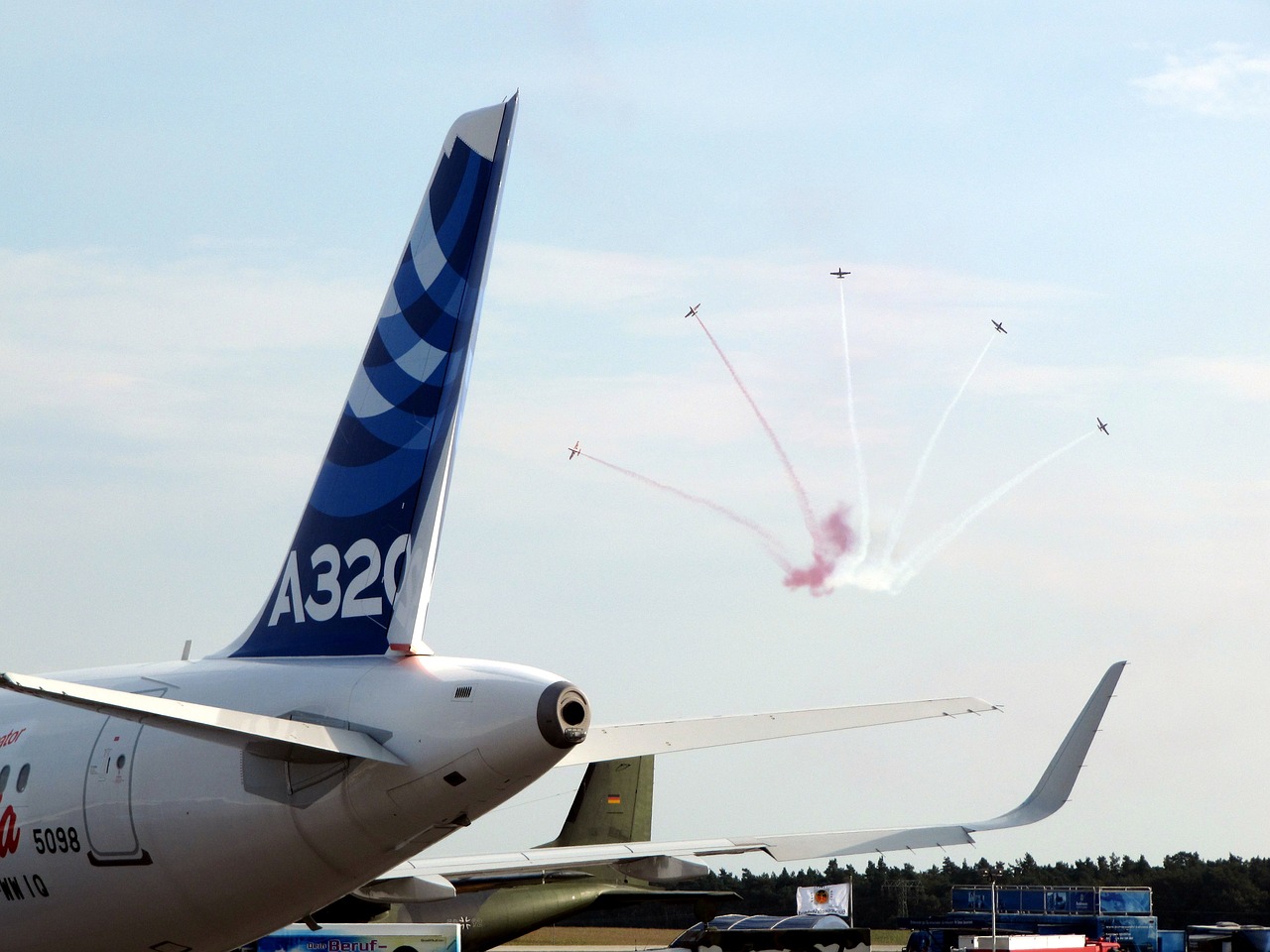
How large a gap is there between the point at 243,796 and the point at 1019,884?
9191cm

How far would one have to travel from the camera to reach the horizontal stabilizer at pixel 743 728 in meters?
13.5

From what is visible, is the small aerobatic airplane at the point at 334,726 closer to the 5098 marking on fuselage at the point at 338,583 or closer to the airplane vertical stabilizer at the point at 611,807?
the 5098 marking on fuselage at the point at 338,583

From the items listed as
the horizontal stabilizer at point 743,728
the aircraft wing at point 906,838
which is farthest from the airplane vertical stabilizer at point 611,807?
the horizontal stabilizer at point 743,728

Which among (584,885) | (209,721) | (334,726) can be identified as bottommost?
(584,885)

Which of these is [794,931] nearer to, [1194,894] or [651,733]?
[651,733]

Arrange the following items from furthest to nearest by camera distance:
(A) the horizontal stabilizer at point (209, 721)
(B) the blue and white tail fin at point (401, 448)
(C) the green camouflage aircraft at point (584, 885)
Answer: (C) the green camouflage aircraft at point (584, 885) → (B) the blue and white tail fin at point (401, 448) → (A) the horizontal stabilizer at point (209, 721)

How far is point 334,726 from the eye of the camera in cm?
1331

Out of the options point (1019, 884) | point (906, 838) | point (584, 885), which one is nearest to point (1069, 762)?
point (906, 838)

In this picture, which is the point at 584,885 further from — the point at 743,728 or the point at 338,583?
the point at 743,728

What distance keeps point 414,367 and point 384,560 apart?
200 centimetres

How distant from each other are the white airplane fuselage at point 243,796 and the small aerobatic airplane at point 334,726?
21mm

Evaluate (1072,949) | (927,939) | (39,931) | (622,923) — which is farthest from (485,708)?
(622,923)

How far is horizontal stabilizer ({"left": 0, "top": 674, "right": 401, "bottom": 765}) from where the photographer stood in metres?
11.0

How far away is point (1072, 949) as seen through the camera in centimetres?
3500
